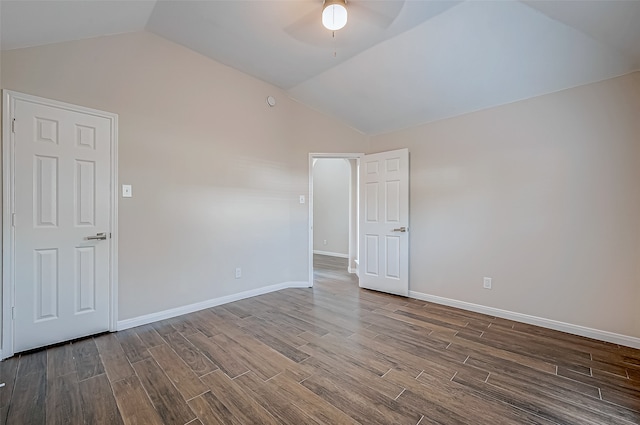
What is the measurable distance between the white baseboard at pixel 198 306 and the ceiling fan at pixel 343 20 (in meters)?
3.13

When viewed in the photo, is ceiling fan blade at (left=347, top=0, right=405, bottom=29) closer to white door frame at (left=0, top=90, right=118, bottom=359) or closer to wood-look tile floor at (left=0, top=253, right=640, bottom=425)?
white door frame at (left=0, top=90, right=118, bottom=359)

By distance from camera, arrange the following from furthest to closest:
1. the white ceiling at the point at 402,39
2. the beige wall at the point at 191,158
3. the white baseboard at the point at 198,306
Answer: the white baseboard at the point at 198,306 → the beige wall at the point at 191,158 → the white ceiling at the point at 402,39

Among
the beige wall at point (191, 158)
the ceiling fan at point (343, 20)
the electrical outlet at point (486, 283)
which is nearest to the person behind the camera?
the ceiling fan at point (343, 20)

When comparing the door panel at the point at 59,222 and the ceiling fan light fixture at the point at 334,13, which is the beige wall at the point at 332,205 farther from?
the door panel at the point at 59,222

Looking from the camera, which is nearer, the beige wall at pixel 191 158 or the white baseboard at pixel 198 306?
the beige wall at pixel 191 158

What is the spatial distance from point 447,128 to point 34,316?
4681mm

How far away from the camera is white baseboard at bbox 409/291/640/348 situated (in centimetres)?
249

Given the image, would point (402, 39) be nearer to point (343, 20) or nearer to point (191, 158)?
point (343, 20)

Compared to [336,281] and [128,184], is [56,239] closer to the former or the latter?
[128,184]

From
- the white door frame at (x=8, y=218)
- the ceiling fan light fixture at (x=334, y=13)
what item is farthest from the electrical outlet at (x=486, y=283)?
the white door frame at (x=8, y=218)

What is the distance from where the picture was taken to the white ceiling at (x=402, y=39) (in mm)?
2127

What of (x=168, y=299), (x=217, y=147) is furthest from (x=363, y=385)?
(x=217, y=147)

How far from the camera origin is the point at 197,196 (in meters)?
3.29

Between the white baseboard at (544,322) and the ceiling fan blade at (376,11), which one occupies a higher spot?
the ceiling fan blade at (376,11)
